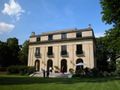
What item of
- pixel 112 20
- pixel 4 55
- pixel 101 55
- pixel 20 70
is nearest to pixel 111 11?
pixel 112 20

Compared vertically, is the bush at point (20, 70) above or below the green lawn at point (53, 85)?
above

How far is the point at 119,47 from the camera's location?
24.0 meters

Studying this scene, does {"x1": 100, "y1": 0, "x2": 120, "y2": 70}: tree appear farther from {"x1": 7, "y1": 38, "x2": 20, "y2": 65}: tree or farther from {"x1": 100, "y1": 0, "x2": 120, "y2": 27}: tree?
{"x1": 7, "y1": 38, "x2": 20, "y2": 65}: tree

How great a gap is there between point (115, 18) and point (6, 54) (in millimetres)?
46572

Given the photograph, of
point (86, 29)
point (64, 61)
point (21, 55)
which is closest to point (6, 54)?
point (21, 55)

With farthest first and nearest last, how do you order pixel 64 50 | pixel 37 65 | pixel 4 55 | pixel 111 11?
pixel 4 55
pixel 37 65
pixel 64 50
pixel 111 11

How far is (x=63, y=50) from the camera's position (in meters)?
45.7

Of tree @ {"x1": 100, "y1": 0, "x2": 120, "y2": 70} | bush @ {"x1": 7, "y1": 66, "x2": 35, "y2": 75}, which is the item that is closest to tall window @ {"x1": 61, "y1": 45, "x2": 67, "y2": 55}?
bush @ {"x1": 7, "y1": 66, "x2": 35, "y2": 75}

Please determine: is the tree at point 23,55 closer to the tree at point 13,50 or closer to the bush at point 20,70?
the tree at point 13,50

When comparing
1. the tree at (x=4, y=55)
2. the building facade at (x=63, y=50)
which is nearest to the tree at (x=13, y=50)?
the tree at (x=4, y=55)

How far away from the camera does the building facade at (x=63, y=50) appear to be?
141 feet

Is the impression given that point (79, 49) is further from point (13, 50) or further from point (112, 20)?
point (13, 50)

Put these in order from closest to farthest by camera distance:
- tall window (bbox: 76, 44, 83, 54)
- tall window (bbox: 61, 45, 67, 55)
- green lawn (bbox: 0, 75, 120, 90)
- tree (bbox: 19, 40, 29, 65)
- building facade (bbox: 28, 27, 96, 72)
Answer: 1. green lawn (bbox: 0, 75, 120, 90)
2. building facade (bbox: 28, 27, 96, 72)
3. tall window (bbox: 76, 44, 83, 54)
4. tall window (bbox: 61, 45, 67, 55)
5. tree (bbox: 19, 40, 29, 65)

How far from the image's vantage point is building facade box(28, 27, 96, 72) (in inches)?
1698
